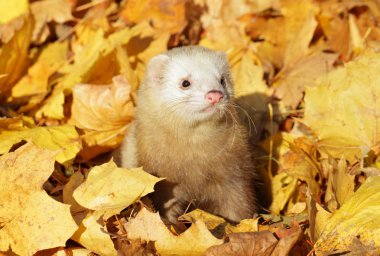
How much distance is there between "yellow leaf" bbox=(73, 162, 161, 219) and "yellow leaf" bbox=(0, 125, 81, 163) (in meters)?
0.45

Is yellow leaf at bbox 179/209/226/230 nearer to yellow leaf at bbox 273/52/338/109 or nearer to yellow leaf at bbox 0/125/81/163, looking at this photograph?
yellow leaf at bbox 0/125/81/163

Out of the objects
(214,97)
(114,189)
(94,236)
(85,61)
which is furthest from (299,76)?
(94,236)

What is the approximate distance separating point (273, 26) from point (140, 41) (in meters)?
0.92

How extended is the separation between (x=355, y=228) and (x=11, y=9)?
264 centimetres

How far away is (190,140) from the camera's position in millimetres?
2844

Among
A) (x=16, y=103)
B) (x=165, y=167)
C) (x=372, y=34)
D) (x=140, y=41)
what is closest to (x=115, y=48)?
(x=140, y=41)

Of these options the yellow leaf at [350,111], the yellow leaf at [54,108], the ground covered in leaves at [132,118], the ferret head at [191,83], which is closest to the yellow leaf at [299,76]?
the ground covered in leaves at [132,118]

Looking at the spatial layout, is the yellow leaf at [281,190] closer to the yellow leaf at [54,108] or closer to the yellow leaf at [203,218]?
the yellow leaf at [203,218]

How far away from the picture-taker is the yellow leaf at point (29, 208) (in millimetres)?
2279

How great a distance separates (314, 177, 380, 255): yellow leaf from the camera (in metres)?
2.18

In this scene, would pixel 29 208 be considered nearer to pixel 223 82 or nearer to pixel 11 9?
pixel 223 82

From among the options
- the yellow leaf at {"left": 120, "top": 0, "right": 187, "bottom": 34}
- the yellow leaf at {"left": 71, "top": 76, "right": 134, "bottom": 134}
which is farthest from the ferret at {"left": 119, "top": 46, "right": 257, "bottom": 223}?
the yellow leaf at {"left": 120, "top": 0, "right": 187, "bottom": 34}

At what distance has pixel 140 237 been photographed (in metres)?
2.31

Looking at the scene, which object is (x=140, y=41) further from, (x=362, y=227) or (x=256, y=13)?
(x=362, y=227)
